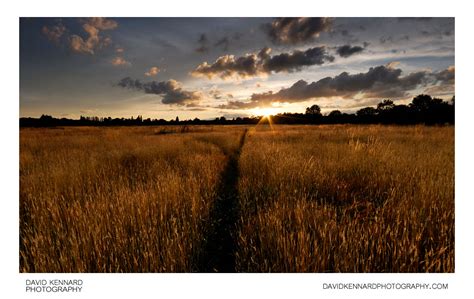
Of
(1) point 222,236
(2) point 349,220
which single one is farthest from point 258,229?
(2) point 349,220

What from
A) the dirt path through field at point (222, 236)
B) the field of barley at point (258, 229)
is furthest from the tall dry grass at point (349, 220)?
the dirt path through field at point (222, 236)

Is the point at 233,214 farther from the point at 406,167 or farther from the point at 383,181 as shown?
the point at 406,167

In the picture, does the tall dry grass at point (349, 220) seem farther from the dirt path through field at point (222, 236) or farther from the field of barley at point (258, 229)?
the dirt path through field at point (222, 236)

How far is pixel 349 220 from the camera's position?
246 cm

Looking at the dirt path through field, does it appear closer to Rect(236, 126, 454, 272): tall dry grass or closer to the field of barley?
the field of barley

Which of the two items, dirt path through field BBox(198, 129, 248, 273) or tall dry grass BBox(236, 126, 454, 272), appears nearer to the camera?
tall dry grass BBox(236, 126, 454, 272)

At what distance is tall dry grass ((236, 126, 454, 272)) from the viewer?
2.13m

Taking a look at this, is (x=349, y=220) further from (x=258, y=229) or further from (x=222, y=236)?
(x=222, y=236)

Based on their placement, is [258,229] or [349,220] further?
[258,229]

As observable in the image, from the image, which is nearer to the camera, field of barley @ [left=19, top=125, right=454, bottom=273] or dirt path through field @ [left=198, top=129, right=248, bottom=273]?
field of barley @ [left=19, top=125, right=454, bottom=273]

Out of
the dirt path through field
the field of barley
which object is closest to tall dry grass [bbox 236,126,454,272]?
the field of barley

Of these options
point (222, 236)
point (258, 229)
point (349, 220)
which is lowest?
point (222, 236)

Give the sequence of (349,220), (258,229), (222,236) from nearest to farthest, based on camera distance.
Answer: (349,220) < (258,229) < (222,236)
